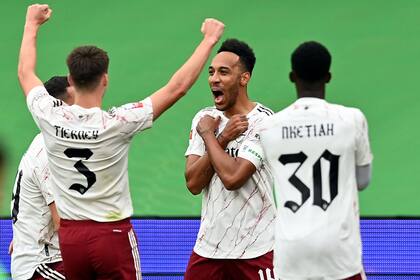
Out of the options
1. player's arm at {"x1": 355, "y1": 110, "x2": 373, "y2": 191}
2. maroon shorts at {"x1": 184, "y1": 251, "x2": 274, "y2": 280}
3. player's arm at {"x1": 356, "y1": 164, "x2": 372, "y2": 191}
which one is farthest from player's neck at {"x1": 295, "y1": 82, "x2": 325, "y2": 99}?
maroon shorts at {"x1": 184, "y1": 251, "x2": 274, "y2": 280}

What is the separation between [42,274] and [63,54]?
15.4ft

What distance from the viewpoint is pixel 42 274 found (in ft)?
18.8

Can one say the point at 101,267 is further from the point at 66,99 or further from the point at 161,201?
the point at 161,201

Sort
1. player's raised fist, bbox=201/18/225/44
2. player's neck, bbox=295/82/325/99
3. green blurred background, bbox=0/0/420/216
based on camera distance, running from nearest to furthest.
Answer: player's neck, bbox=295/82/325/99, player's raised fist, bbox=201/18/225/44, green blurred background, bbox=0/0/420/216

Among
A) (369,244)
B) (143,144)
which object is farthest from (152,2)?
(369,244)

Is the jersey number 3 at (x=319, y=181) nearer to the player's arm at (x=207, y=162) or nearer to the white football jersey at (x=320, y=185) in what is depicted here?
the white football jersey at (x=320, y=185)

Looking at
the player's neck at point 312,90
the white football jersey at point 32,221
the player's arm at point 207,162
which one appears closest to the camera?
the player's neck at point 312,90

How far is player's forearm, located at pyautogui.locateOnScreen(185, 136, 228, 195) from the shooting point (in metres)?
5.43

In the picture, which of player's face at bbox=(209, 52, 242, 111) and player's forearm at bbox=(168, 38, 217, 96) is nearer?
player's forearm at bbox=(168, 38, 217, 96)

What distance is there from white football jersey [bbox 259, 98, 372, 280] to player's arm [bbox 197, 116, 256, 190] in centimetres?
78

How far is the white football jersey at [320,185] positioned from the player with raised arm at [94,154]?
0.70 m

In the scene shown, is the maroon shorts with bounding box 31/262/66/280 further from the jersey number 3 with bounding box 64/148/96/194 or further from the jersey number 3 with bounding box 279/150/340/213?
the jersey number 3 with bounding box 279/150/340/213

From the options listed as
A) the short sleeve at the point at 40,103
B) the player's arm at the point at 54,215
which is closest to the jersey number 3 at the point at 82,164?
the short sleeve at the point at 40,103

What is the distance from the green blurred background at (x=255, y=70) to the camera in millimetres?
9195
